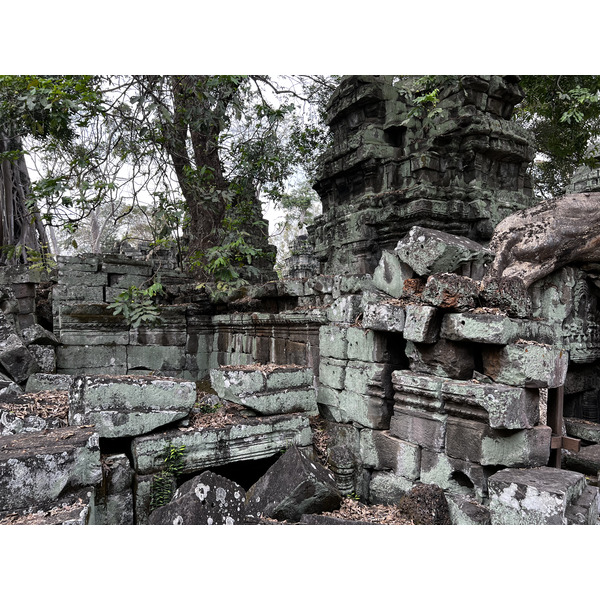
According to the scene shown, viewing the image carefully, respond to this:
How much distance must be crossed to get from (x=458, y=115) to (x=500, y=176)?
4.85 feet

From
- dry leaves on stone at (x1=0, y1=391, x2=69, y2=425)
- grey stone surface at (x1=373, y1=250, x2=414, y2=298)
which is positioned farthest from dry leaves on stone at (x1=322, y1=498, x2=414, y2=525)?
dry leaves on stone at (x1=0, y1=391, x2=69, y2=425)

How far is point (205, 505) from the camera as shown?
103 inches

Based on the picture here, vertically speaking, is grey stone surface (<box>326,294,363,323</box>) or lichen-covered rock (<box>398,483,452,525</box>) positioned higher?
grey stone surface (<box>326,294,363,323</box>)

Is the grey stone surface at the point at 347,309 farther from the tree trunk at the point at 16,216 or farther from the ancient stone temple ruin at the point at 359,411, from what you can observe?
the tree trunk at the point at 16,216

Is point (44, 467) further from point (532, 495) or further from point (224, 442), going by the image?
point (532, 495)

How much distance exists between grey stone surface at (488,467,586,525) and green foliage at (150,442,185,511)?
2.14 meters

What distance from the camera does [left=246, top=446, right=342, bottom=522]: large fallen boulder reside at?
2.86 meters

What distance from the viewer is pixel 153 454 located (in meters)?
3.13

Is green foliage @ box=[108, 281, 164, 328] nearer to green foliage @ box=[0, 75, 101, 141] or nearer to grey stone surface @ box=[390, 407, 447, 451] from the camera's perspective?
green foliage @ box=[0, 75, 101, 141]

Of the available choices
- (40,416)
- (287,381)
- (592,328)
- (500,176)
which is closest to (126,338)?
(40,416)

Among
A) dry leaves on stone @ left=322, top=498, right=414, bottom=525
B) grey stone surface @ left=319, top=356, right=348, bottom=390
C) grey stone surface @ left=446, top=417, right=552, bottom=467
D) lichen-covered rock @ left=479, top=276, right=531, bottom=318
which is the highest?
lichen-covered rock @ left=479, top=276, right=531, bottom=318

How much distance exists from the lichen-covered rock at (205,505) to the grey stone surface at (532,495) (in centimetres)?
159

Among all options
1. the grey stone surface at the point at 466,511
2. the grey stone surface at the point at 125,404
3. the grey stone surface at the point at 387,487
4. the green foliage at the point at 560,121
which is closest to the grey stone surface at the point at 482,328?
the grey stone surface at the point at 466,511
